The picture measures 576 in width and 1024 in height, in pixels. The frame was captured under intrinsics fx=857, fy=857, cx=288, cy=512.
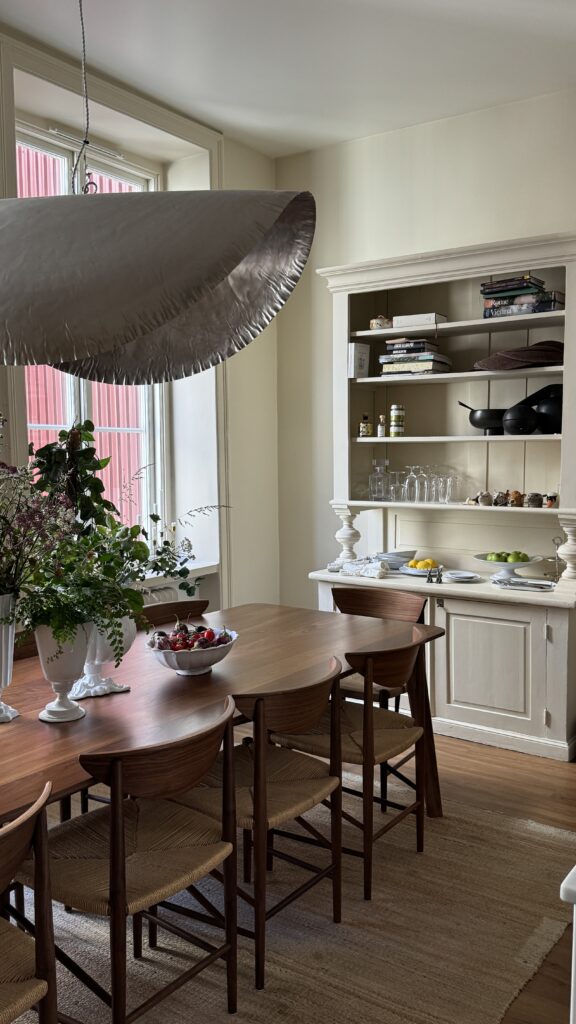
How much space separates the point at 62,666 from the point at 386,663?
1030mm

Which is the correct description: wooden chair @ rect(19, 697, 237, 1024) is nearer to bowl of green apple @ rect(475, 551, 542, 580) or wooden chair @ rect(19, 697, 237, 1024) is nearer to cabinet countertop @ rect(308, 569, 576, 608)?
cabinet countertop @ rect(308, 569, 576, 608)

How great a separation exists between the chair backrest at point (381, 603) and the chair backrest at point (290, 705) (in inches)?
46.4

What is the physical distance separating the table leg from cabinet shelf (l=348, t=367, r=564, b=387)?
1.59 metres

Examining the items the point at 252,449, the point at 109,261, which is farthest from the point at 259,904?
the point at 252,449

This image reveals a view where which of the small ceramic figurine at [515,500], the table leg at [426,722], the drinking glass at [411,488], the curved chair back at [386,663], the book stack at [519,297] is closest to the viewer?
the curved chair back at [386,663]

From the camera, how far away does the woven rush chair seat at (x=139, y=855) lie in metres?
1.86

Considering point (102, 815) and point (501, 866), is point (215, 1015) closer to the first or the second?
point (102, 815)

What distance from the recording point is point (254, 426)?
5.11 m

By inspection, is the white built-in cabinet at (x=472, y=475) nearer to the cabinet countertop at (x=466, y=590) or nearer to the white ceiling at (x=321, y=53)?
the cabinet countertop at (x=466, y=590)

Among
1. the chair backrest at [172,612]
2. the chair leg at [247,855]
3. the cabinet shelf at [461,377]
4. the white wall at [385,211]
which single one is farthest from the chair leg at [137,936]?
the white wall at [385,211]

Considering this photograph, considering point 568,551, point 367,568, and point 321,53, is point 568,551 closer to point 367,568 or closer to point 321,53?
point 367,568

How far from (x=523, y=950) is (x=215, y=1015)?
2.89ft

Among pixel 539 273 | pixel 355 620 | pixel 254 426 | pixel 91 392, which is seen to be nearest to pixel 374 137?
pixel 539 273

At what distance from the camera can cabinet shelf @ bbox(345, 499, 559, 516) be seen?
4068 mm
